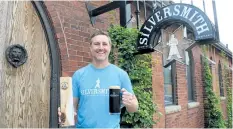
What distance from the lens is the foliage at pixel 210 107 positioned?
30.4ft

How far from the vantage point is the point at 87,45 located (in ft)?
12.1

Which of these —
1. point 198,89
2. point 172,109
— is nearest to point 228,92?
point 198,89

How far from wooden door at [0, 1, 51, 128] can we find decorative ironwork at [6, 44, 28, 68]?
41 mm

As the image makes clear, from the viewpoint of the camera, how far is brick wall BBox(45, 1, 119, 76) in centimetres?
333

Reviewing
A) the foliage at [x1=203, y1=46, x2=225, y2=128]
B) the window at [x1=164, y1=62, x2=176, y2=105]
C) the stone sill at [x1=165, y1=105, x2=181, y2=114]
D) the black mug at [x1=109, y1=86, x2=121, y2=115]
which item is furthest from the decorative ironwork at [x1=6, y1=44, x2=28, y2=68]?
the foliage at [x1=203, y1=46, x2=225, y2=128]

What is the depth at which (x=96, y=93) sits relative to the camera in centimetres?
217

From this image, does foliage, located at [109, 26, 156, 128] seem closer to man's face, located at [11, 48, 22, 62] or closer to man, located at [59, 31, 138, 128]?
man's face, located at [11, 48, 22, 62]

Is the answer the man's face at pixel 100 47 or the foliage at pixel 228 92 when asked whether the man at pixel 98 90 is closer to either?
the man's face at pixel 100 47

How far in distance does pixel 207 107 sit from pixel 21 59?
26.5 ft

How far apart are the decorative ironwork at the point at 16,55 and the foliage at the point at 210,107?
308 inches

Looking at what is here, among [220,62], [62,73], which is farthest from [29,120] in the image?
[220,62]

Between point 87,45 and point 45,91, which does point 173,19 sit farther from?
point 45,91

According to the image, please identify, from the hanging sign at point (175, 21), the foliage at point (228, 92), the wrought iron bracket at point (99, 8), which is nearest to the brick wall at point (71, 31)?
the wrought iron bracket at point (99, 8)

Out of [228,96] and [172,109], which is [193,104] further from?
[228,96]
